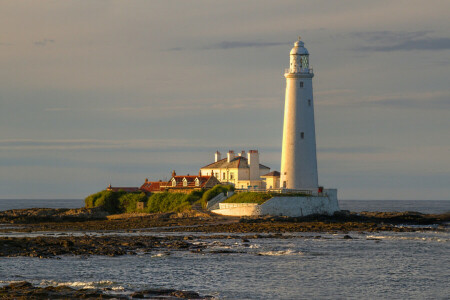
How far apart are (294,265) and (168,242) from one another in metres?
10.00

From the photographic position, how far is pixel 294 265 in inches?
1156

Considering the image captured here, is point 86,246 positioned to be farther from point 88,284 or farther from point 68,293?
point 68,293

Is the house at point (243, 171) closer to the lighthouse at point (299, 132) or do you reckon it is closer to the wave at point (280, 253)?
the lighthouse at point (299, 132)

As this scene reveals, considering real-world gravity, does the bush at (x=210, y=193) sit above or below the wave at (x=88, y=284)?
above

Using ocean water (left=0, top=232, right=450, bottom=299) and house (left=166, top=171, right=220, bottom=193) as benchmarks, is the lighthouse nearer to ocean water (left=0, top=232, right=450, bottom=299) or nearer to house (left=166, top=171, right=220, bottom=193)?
house (left=166, top=171, right=220, bottom=193)

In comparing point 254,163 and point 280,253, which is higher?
point 254,163

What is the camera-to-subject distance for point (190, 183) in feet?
217

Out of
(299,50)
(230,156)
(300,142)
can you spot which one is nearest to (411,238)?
(300,142)

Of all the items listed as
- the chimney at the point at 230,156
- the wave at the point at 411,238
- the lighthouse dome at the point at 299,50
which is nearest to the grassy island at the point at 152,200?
the chimney at the point at 230,156

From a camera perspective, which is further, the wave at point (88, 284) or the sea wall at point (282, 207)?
the sea wall at point (282, 207)

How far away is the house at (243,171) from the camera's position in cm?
6862

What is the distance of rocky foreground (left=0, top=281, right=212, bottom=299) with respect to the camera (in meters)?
20.5

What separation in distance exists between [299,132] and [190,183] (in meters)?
15.6

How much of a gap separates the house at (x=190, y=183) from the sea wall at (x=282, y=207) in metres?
9.94
